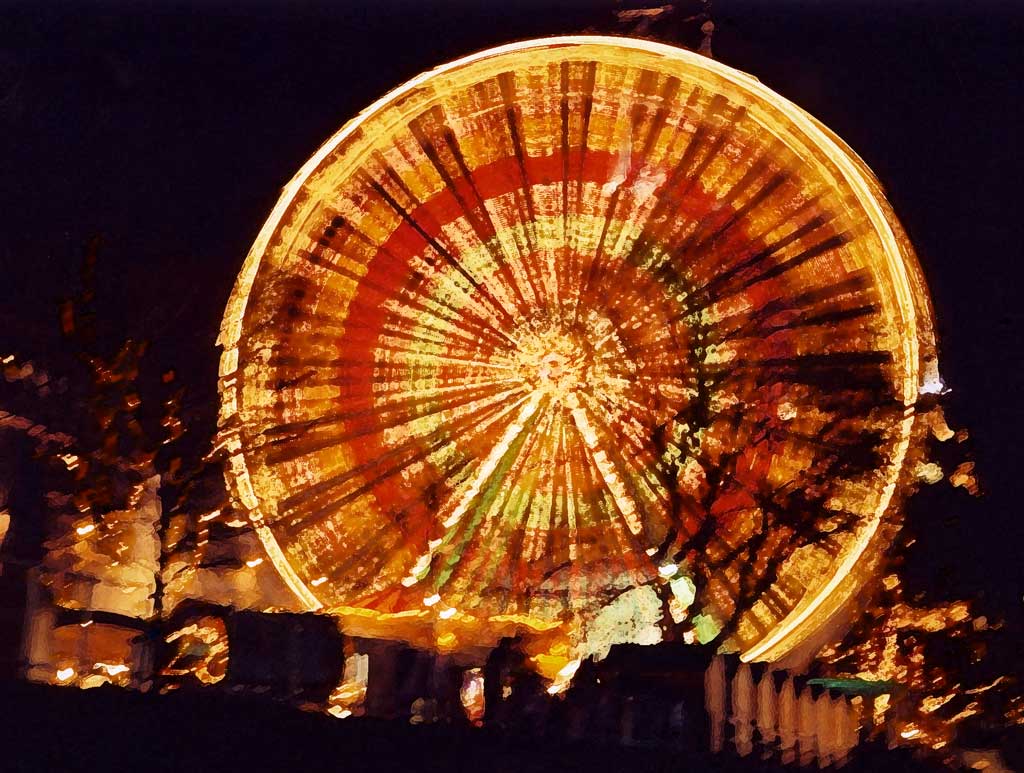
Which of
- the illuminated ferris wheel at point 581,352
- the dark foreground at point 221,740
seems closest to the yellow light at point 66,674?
the dark foreground at point 221,740

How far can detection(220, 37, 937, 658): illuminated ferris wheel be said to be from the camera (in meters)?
9.02

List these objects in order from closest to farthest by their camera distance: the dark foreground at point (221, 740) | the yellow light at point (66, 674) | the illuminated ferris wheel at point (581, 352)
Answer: the dark foreground at point (221, 740)
the yellow light at point (66, 674)
the illuminated ferris wheel at point (581, 352)

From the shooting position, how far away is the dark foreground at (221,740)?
18.1ft

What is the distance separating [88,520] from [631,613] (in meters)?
4.57

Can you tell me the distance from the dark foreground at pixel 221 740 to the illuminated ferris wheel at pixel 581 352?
301 cm

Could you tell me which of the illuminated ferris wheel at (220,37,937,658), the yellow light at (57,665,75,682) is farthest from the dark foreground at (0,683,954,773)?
the illuminated ferris wheel at (220,37,937,658)

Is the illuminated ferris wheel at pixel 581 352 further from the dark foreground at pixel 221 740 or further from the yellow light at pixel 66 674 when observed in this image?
the dark foreground at pixel 221 740

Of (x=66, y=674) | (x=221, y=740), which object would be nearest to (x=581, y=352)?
(x=66, y=674)

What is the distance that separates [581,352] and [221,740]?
5.23m

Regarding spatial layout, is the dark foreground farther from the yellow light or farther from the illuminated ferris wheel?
the illuminated ferris wheel

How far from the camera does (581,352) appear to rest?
9.89 meters

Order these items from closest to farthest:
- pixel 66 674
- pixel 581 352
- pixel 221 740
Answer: pixel 221 740
pixel 66 674
pixel 581 352

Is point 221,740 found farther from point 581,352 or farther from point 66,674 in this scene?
point 581,352

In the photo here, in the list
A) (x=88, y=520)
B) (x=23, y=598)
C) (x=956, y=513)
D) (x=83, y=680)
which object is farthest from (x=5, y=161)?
(x=956, y=513)
